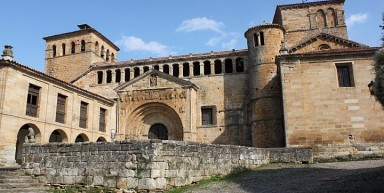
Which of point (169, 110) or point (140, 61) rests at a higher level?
point (140, 61)

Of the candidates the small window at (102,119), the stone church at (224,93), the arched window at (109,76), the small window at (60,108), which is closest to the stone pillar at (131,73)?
the stone church at (224,93)

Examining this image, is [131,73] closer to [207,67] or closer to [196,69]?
[196,69]

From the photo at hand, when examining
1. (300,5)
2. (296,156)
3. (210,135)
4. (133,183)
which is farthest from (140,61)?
(133,183)

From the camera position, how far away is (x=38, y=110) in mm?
18031

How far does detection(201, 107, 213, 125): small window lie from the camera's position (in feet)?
77.3

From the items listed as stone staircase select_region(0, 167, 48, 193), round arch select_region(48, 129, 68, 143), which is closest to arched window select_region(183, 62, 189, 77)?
round arch select_region(48, 129, 68, 143)

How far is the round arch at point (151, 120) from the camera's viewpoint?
76.6 feet

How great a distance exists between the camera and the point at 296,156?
1395 cm

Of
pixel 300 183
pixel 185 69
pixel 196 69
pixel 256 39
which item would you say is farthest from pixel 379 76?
pixel 185 69

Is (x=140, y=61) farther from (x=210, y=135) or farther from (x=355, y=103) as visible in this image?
(x=355, y=103)

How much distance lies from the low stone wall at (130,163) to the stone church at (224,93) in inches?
Answer: 263

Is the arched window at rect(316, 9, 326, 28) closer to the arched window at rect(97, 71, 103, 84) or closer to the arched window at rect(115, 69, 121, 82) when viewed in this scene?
the arched window at rect(115, 69, 121, 82)

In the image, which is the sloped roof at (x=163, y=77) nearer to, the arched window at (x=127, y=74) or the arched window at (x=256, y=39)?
the arched window at (x=127, y=74)

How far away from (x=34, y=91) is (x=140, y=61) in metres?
9.15
